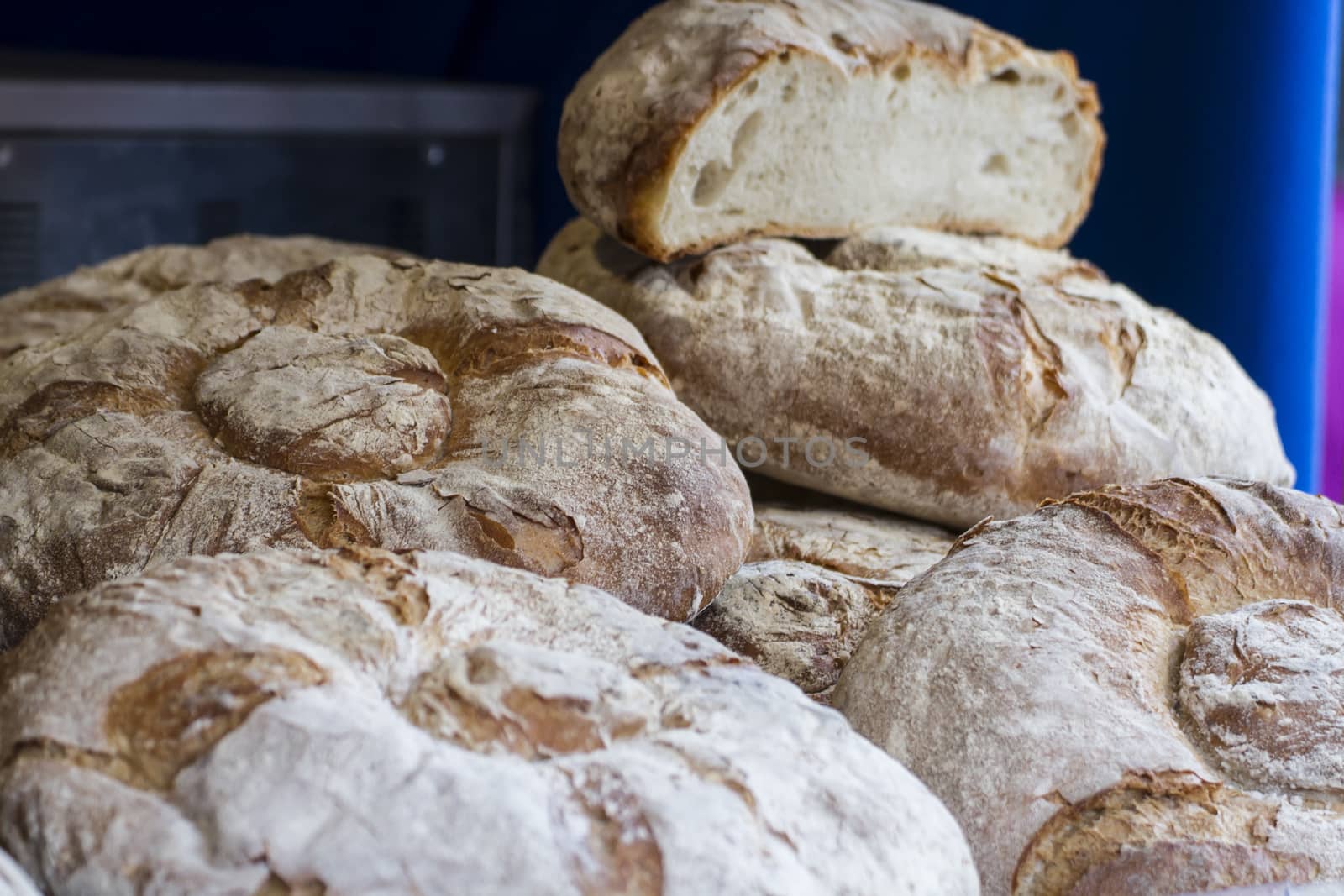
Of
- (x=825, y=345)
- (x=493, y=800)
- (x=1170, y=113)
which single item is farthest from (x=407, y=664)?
(x=1170, y=113)

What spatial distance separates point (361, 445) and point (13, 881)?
487 mm

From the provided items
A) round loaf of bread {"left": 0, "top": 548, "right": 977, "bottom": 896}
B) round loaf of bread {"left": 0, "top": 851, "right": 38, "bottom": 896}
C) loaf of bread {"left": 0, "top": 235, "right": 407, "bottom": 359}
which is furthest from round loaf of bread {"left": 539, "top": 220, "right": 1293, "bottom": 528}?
round loaf of bread {"left": 0, "top": 851, "right": 38, "bottom": 896}

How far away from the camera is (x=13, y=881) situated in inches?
23.0

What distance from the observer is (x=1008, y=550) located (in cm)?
97

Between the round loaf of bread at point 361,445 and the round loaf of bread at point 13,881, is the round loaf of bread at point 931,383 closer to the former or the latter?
the round loaf of bread at point 361,445

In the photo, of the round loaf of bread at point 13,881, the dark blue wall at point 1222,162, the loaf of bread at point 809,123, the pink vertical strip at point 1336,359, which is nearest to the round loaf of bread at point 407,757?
the round loaf of bread at point 13,881

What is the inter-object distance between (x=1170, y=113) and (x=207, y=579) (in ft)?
7.65

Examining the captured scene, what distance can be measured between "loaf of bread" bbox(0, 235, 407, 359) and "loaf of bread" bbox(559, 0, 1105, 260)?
341 mm

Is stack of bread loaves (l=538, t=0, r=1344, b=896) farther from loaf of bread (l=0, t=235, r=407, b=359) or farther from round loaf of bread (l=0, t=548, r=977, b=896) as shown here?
loaf of bread (l=0, t=235, r=407, b=359)

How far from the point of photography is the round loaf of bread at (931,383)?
1.32 metres

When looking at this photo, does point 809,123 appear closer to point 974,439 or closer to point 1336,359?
point 974,439

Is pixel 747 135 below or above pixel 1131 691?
above

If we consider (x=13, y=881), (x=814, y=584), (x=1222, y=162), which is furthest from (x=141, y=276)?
(x=1222, y=162)

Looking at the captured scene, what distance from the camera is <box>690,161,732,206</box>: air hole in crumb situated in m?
Result: 1.49
